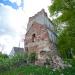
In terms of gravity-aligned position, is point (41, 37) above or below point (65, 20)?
below

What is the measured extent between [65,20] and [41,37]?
11.6 feet

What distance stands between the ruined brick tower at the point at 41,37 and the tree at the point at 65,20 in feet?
3.86

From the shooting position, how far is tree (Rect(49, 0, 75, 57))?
2767 cm

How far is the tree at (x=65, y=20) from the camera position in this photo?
27.7m

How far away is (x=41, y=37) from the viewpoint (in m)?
31.7

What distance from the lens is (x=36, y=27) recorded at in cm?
3262

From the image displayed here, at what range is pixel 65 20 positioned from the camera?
2962 centimetres

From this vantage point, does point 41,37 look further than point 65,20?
Yes

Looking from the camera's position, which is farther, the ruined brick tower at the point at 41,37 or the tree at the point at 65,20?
the ruined brick tower at the point at 41,37

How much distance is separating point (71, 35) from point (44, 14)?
774 centimetres

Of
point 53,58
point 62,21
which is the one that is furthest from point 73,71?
point 62,21

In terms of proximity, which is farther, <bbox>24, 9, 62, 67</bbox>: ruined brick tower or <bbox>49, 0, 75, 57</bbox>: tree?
<bbox>24, 9, 62, 67</bbox>: ruined brick tower

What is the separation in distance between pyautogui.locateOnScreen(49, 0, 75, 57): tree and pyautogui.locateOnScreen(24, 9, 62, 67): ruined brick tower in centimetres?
118

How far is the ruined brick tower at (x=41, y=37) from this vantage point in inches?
1176
